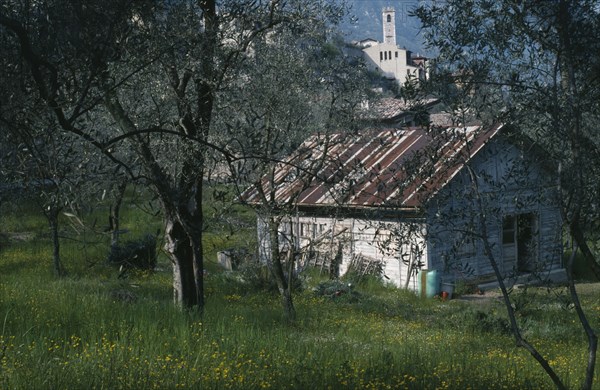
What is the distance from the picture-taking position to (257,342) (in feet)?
34.2

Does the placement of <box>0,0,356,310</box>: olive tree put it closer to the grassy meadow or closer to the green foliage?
the grassy meadow

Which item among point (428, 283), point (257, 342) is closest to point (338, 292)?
point (428, 283)

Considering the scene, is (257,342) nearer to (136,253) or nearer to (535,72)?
(535,72)

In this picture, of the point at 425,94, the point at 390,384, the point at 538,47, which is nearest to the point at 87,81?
the point at 425,94

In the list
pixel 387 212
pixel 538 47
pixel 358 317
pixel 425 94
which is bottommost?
pixel 358 317

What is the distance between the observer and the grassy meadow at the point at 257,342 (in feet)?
26.9

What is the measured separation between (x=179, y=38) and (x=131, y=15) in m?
2.30

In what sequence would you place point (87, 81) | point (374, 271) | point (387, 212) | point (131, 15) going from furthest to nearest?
point (374, 271) < point (387, 212) < point (131, 15) < point (87, 81)

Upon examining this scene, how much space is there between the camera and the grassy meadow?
26.9 feet

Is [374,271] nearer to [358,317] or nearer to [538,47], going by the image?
[358,317]

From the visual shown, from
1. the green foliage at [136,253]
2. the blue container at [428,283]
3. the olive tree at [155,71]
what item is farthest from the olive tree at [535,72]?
the green foliage at [136,253]

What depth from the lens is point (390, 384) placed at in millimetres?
8922

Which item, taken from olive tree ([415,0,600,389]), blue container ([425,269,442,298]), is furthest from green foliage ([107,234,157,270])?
olive tree ([415,0,600,389])

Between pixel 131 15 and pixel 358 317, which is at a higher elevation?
pixel 131 15
